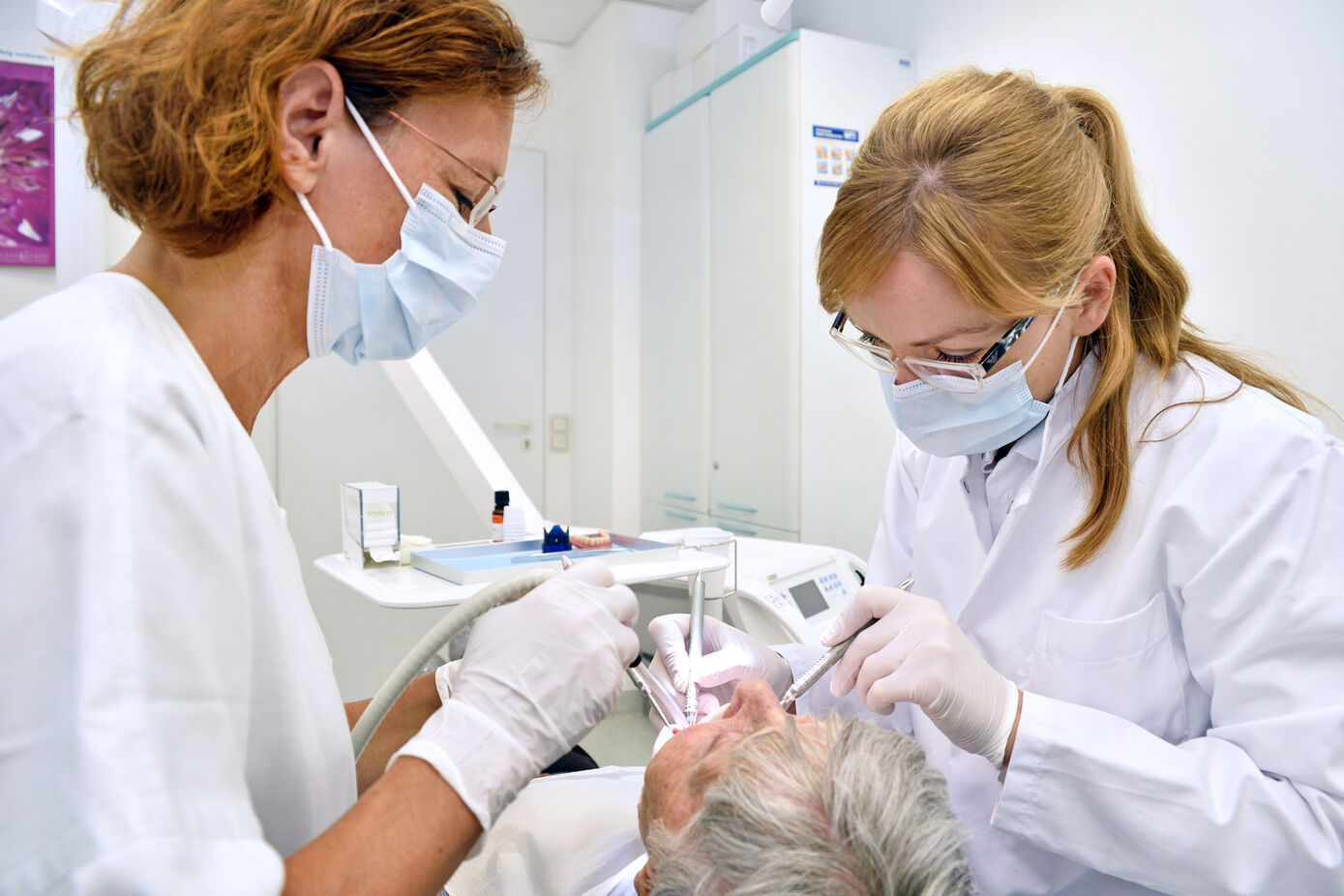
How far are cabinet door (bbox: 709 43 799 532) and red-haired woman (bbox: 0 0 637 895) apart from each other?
6.78 feet

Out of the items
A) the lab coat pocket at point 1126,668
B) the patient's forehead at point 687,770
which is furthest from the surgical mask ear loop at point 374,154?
the lab coat pocket at point 1126,668

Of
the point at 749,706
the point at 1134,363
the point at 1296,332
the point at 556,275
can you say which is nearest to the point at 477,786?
the point at 749,706

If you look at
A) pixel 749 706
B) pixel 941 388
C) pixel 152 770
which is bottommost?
pixel 749 706

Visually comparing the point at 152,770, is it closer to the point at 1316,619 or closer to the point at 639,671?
the point at 639,671

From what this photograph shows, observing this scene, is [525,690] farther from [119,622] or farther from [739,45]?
→ [739,45]

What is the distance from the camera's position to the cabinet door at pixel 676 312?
11.5 feet

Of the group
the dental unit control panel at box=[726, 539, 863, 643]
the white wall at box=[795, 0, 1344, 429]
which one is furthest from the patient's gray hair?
the white wall at box=[795, 0, 1344, 429]

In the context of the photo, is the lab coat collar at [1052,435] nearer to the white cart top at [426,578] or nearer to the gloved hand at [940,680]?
the gloved hand at [940,680]

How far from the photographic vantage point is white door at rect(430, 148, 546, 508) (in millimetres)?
4164

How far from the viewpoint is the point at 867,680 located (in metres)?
1.06

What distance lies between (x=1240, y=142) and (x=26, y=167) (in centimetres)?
327

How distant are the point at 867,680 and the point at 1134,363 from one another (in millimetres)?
548

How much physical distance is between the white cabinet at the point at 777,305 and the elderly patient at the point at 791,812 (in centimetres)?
202

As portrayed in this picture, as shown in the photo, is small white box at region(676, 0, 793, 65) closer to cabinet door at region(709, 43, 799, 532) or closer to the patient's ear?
cabinet door at region(709, 43, 799, 532)
